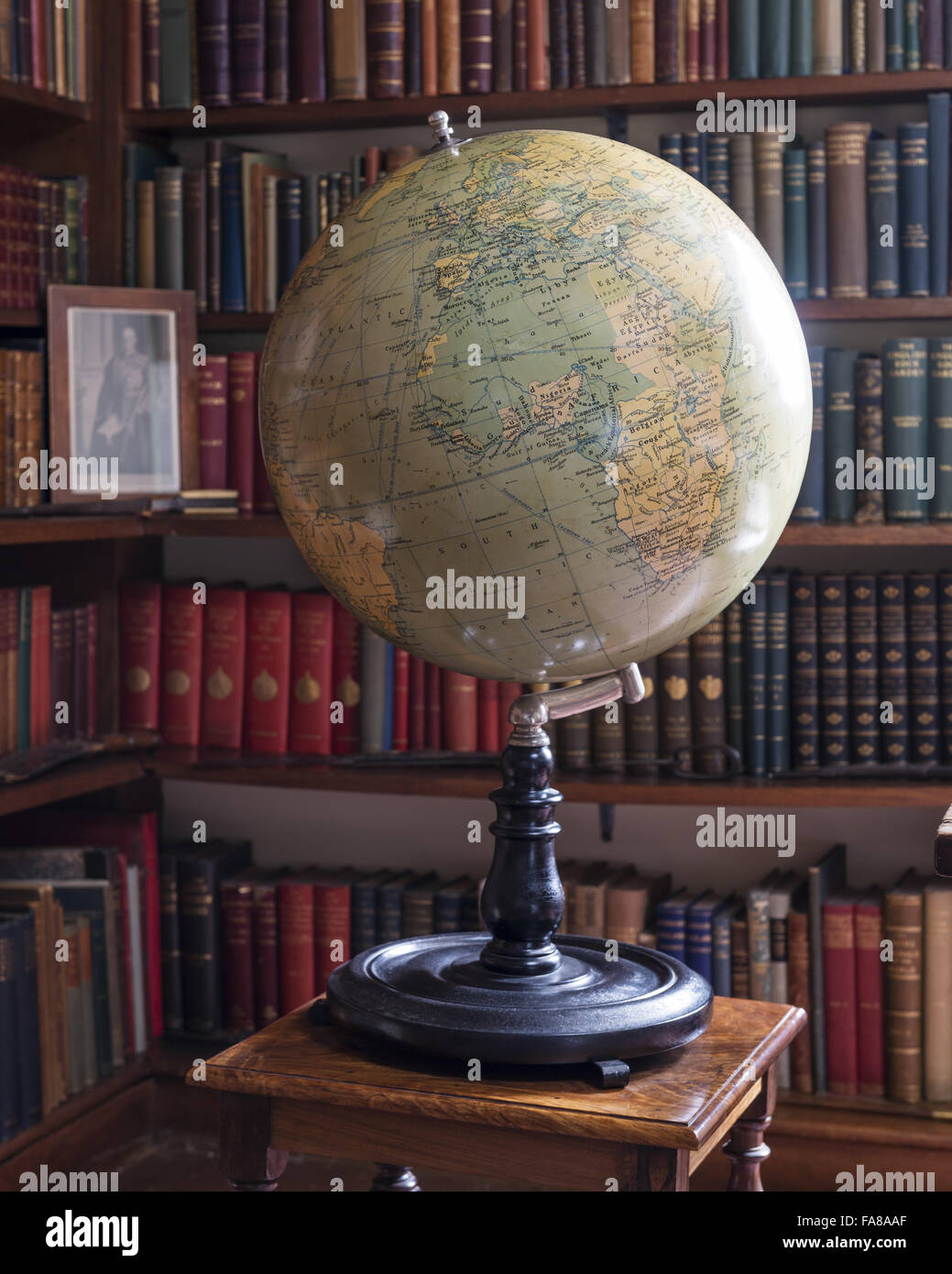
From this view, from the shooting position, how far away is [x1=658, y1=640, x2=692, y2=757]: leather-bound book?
264 centimetres

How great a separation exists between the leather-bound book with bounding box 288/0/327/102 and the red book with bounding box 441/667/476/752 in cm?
112

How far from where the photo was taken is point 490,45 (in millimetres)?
2643

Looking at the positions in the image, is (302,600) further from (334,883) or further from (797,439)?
(797,439)

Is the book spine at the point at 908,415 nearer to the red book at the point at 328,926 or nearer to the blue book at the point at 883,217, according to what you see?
the blue book at the point at 883,217

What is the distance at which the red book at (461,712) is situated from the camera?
2.72 meters

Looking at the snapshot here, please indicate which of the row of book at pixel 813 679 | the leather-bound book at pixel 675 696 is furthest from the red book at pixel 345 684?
the leather-bound book at pixel 675 696

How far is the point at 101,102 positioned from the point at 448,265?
6.26 feet

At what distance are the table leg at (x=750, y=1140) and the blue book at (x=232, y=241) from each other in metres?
1.89

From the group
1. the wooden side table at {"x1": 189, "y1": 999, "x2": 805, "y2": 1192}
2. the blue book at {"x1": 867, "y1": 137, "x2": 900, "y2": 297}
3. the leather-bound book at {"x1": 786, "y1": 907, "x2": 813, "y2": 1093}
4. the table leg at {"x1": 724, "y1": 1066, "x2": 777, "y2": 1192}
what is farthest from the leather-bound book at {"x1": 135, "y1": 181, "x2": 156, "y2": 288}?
the table leg at {"x1": 724, "y1": 1066, "x2": 777, "y2": 1192}

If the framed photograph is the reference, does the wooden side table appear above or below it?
below

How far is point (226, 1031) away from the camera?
2.86 m

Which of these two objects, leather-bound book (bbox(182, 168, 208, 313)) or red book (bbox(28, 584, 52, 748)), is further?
leather-bound book (bbox(182, 168, 208, 313))

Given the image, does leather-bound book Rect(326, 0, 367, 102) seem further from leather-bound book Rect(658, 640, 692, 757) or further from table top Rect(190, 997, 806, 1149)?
table top Rect(190, 997, 806, 1149)

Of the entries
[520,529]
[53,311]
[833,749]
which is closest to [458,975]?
[520,529]
